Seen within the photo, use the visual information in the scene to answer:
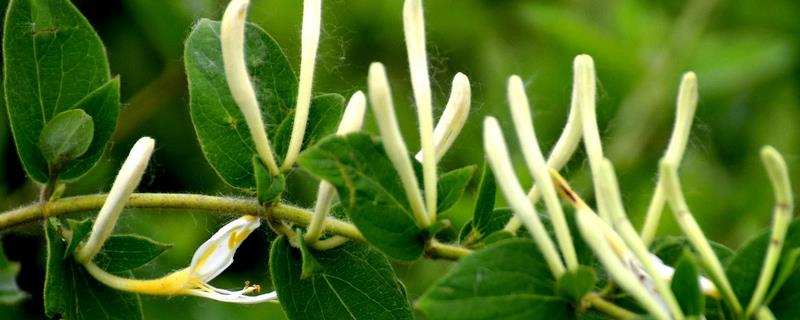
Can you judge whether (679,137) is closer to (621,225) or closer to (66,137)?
(621,225)

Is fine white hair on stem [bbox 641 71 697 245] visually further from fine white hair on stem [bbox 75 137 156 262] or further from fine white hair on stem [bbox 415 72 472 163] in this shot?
fine white hair on stem [bbox 75 137 156 262]

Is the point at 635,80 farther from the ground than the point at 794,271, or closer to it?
closer to it

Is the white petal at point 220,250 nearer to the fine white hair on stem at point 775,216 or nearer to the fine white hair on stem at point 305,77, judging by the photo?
the fine white hair on stem at point 305,77

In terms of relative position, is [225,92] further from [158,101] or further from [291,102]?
[158,101]

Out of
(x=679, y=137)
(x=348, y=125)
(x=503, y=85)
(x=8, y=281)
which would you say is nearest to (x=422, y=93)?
(x=348, y=125)

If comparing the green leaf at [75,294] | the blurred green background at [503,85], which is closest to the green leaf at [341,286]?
the green leaf at [75,294]

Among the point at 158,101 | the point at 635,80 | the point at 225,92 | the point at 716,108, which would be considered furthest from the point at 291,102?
the point at 716,108
